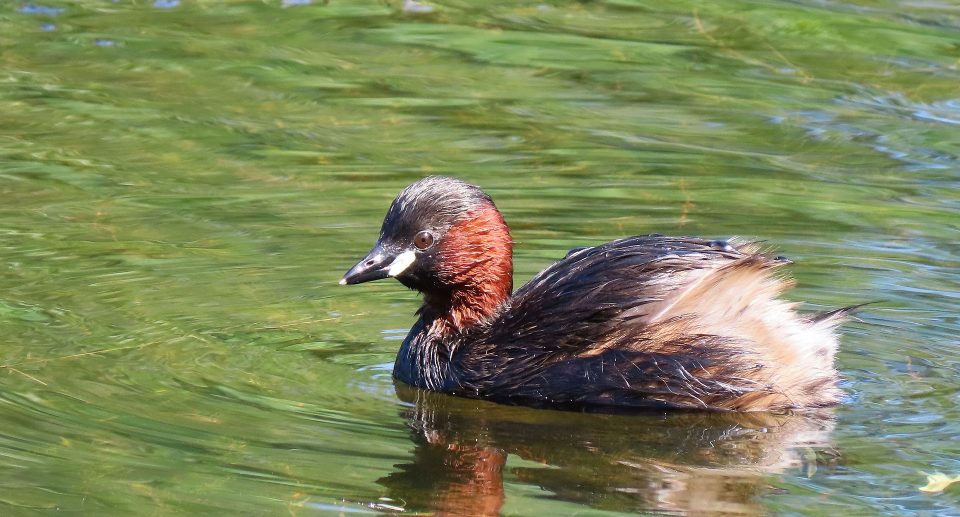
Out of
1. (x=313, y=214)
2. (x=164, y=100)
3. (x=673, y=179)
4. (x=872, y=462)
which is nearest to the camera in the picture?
(x=872, y=462)

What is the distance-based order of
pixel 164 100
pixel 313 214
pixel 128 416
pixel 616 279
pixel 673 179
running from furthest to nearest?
1. pixel 164 100
2. pixel 673 179
3. pixel 313 214
4. pixel 616 279
5. pixel 128 416

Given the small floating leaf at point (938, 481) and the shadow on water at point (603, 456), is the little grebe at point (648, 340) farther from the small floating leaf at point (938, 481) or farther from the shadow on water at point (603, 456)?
the small floating leaf at point (938, 481)

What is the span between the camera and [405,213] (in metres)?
6.48

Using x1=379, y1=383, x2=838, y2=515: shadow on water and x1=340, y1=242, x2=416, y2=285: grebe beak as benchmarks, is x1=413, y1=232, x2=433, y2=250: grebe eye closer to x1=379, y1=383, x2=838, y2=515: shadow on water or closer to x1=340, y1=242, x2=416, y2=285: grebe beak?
x1=340, y1=242, x2=416, y2=285: grebe beak

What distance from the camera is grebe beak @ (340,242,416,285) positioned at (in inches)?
253

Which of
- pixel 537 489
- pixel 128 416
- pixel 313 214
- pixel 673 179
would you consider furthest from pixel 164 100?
pixel 537 489

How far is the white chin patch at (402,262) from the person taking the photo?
646cm

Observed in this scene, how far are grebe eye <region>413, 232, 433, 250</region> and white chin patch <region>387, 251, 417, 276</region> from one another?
0.13 feet

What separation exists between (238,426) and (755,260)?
1.90 metres

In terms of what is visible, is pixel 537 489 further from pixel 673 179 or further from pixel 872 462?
pixel 673 179

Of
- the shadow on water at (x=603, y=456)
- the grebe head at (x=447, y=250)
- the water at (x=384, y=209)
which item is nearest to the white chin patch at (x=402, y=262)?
the grebe head at (x=447, y=250)

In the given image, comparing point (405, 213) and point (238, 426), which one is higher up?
point (405, 213)

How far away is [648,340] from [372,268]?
114 cm

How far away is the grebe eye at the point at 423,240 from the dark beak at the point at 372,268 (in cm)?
10
